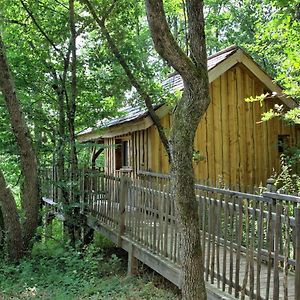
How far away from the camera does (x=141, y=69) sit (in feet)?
34.2

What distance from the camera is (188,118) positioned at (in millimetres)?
3562

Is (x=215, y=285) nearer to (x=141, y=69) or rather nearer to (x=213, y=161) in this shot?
(x=141, y=69)

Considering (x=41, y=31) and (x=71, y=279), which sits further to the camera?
(x=41, y=31)

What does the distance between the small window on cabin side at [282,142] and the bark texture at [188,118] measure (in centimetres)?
1027

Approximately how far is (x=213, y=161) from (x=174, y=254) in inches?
250

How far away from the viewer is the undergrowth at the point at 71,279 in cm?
684

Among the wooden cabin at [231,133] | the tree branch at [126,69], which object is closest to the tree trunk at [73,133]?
the tree branch at [126,69]

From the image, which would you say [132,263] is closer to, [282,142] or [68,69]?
[68,69]

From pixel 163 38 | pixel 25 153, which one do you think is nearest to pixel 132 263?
pixel 25 153

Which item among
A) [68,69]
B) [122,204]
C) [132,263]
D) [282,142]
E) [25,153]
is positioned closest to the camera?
[132,263]

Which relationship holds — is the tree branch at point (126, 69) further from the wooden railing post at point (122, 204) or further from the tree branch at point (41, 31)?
the wooden railing post at point (122, 204)

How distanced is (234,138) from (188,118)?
9421 mm

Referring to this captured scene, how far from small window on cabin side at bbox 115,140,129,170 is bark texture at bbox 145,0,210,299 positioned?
389 inches

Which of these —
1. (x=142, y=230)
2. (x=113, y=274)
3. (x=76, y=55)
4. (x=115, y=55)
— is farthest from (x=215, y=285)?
(x=76, y=55)
